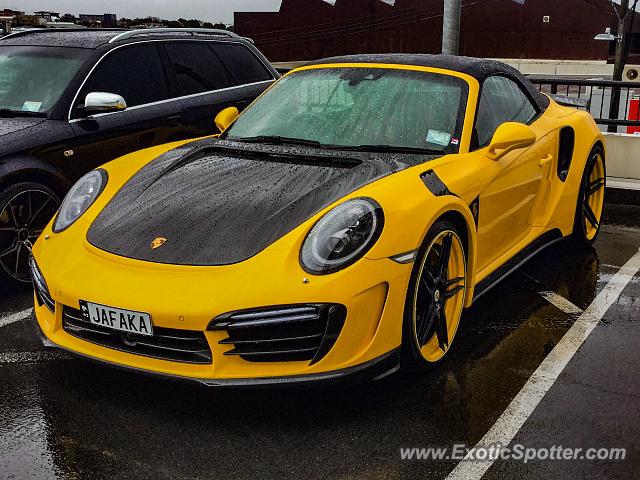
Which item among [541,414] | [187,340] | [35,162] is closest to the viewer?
[187,340]

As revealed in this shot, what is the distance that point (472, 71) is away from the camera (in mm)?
4594

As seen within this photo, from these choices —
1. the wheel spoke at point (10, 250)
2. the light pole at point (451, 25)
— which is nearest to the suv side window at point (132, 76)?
the wheel spoke at point (10, 250)

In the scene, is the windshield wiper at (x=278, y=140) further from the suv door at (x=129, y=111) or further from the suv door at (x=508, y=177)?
the suv door at (x=129, y=111)

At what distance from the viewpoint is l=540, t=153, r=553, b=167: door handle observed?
16.3 feet

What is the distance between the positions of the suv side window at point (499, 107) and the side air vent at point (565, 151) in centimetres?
28

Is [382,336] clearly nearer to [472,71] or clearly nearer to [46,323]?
[46,323]

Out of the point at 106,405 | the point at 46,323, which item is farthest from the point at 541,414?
the point at 46,323

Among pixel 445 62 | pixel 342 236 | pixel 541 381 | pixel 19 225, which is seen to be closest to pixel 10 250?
pixel 19 225

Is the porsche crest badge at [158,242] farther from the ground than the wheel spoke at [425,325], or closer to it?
farther from the ground

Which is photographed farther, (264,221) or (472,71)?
(472,71)

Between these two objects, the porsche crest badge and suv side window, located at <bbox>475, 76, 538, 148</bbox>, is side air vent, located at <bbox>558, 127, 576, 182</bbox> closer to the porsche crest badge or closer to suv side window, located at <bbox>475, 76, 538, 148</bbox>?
suv side window, located at <bbox>475, 76, 538, 148</bbox>

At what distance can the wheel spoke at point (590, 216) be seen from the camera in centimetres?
595

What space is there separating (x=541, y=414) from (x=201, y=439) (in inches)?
57.7

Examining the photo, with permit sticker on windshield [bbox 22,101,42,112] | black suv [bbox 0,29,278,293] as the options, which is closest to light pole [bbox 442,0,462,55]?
black suv [bbox 0,29,278,293]
